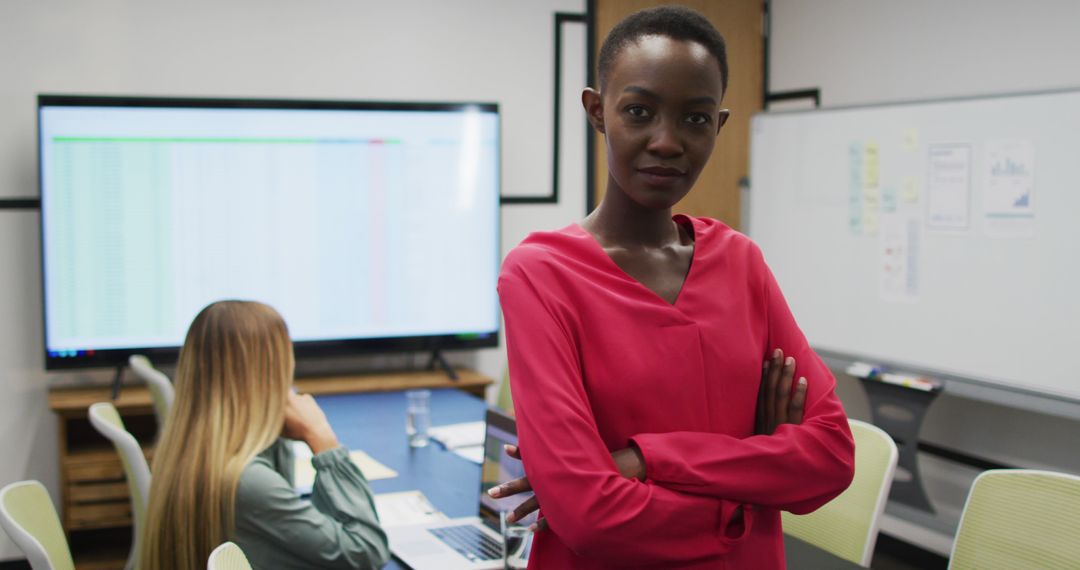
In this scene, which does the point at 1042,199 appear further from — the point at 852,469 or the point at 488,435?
the point at 852,469

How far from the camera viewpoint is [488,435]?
2.18 meters

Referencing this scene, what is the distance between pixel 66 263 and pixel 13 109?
635 mm

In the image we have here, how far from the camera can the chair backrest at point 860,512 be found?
226 centimetres

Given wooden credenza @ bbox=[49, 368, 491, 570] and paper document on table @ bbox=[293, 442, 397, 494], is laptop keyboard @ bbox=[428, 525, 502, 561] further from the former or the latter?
wooden credenza @ bbox=[49, 368, 491, 570]

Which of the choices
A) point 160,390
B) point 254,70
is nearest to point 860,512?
point 160,390

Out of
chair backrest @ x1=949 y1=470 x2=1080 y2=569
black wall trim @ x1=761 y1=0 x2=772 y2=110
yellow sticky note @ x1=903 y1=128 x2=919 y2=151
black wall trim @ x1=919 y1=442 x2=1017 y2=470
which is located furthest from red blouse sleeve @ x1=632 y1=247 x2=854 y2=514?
black wall trim @ x1=761 y1=0 x2=772 y2=110

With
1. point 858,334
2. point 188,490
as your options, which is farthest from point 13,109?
point 858,334

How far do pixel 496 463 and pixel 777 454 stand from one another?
1128 mm

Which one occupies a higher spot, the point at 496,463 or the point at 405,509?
the point at 496,463

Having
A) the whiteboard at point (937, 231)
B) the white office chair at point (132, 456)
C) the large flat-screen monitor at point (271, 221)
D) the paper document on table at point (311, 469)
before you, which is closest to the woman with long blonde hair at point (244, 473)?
the paper document on table at point (311, 469)

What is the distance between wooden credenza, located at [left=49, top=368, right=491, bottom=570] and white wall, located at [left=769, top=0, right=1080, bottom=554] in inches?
83.0

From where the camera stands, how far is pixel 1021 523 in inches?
79.9

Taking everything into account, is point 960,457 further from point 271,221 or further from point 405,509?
point 271,221

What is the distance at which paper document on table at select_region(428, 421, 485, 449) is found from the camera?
2.91m
